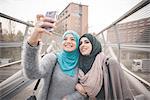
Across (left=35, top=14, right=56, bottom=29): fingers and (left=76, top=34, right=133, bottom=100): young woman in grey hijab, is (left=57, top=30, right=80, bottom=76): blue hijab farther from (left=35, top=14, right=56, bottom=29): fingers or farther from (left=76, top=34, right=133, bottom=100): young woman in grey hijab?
(left=35, top=14, right=56, bottom=29): fingers

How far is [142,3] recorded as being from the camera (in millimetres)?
878

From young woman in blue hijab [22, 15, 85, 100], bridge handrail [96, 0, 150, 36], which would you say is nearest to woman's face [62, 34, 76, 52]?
young woman in blue hijab [22, 15, 85, 100]

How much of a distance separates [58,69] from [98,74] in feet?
0.56

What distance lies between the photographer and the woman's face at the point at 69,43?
0.93 m

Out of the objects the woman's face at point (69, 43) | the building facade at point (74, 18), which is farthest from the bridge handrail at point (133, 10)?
the woman's face at point (69, 43)

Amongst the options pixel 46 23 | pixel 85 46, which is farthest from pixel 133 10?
pixel 46 23

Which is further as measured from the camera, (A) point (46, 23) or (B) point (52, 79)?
(B) point (52, 79)

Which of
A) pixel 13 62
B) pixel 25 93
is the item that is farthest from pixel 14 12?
pixel 25 93

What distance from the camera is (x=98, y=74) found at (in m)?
0.93

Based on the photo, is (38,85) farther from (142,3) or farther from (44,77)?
(142,3)

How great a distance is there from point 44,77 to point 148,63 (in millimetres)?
441

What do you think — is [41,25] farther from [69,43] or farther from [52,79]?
[52,79]

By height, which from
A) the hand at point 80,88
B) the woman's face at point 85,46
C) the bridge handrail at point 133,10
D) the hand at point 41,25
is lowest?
the hand at point 80,88

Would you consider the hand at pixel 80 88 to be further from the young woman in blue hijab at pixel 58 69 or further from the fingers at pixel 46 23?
the fingers at pixel 46 23
